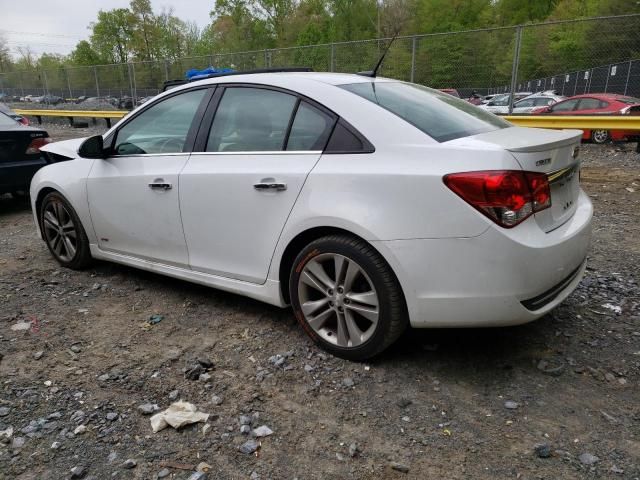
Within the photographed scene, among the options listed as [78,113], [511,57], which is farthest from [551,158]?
[78,113]

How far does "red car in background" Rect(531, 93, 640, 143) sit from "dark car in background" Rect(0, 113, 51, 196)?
10.7 metres

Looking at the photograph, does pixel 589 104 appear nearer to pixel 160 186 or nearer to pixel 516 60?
pixel 516 60

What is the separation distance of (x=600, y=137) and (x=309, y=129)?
1130 cm

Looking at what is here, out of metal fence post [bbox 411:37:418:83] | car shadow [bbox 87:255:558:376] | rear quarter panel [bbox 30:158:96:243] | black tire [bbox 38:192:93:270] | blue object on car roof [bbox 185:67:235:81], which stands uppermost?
metal fence post [bbox 411:37:418:83]

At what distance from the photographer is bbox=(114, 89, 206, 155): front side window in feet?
11.7

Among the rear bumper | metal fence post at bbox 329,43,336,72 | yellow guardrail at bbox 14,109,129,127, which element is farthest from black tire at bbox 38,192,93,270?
yellow guardrail at bbox 14,109,129,127

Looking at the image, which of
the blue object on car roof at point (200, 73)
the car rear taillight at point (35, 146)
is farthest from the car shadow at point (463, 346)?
the car rear taillight at point (35, 146)

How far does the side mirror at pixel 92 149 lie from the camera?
3.83 meters

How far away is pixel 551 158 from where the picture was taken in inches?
101

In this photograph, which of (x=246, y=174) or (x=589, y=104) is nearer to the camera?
(x=246, y=174)

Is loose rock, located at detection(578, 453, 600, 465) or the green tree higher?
the green tree

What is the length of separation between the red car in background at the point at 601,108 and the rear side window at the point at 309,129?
975 centimetres

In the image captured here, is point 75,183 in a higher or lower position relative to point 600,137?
higher

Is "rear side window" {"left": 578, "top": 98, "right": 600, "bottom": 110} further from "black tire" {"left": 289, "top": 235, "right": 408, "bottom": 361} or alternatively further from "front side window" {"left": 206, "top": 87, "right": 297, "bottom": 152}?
"black tire" {"left": 289, "top": 235, "right": 408, "bottom": 361}
